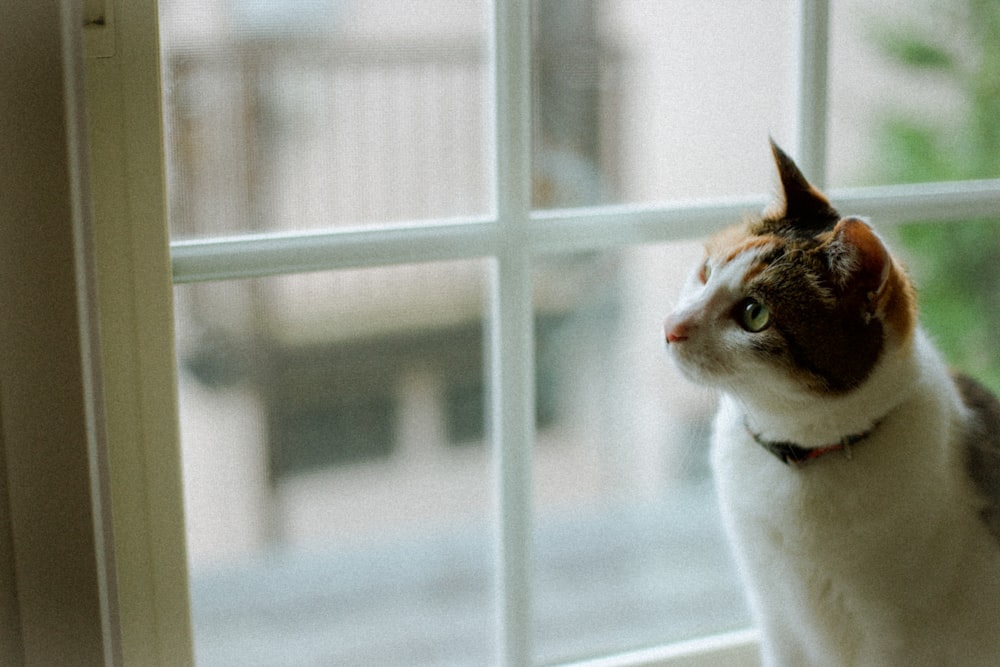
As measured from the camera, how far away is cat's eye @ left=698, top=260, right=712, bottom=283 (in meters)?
0.94

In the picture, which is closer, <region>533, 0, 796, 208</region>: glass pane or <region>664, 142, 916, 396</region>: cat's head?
<region>664, 142, 916, 396</region>: cat's head

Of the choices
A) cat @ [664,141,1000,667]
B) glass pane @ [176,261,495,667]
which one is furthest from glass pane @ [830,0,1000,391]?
glass pane @ [176,261,495,667]

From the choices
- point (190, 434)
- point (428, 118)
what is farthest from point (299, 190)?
point (190, 434)

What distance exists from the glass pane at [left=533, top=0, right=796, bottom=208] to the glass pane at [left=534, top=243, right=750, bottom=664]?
86 millimetres

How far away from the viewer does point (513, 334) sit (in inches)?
43.1

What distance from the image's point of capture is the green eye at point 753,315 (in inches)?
34.4

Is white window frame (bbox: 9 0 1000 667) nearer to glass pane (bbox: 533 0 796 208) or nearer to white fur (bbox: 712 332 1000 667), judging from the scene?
glass pane (bbox: 533 0 796 208)

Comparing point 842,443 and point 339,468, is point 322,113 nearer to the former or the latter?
point 339,468

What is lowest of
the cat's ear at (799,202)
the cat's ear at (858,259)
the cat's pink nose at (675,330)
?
the cat's pink nose at (675,330)

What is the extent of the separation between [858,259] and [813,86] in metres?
0.40

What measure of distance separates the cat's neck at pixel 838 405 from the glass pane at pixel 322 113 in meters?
0.39

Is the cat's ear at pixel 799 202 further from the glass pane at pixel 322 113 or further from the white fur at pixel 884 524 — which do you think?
the glass pane at pixel 322 113

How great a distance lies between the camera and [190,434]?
1030 mm

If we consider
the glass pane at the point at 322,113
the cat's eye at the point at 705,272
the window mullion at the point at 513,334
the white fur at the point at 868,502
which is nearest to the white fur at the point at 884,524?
the white fur at the point at 868,502
